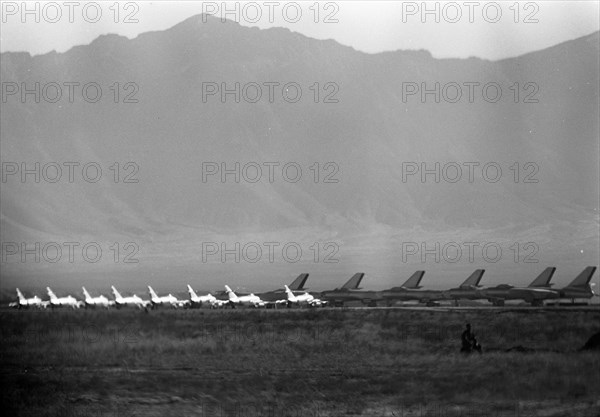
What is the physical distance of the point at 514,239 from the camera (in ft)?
79.7

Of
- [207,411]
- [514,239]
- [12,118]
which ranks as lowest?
[207,411]

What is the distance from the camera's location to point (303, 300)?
177 ft

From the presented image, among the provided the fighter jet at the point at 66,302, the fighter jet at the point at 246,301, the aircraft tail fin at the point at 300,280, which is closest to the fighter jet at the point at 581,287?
the aircraft tail fin at the point at 300,280

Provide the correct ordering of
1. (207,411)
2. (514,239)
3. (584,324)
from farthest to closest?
(584,324), (514,239), (207,411)

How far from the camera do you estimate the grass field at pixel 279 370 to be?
18.9 m

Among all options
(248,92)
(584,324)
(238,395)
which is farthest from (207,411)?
(584,324)

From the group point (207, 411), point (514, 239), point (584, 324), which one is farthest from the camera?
point (584, 324)

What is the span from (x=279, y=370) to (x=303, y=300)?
32.6 metres

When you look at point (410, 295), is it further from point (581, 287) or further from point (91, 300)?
point (91, 300)

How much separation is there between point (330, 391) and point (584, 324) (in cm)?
984

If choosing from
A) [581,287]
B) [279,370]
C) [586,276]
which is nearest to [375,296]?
[581,287]

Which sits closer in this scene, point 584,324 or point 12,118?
point 12,118

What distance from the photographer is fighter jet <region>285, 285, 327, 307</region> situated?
51.8 meters

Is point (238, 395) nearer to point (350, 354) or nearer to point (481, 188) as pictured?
point (350, 354)
